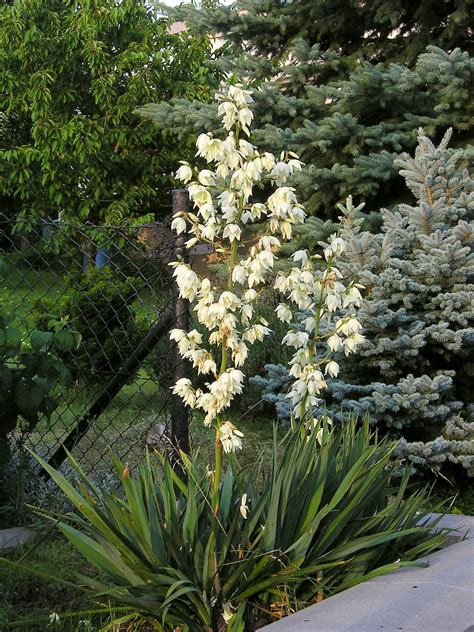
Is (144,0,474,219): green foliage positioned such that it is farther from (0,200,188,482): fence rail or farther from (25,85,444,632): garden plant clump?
(25,85,444,632): garden plant clump

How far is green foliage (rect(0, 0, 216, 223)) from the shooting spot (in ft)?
45.4

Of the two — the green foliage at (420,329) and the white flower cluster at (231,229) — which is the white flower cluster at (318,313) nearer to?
the white flower cluster at (231,229)

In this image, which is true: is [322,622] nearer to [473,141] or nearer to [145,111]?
[473,141]

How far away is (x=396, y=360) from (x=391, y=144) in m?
3.54

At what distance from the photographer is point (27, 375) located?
3795 mm

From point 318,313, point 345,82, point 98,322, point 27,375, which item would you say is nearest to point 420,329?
point 318,313

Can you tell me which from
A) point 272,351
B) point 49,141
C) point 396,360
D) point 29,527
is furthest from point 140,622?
point 49,141

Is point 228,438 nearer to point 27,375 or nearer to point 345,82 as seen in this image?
point 27,375

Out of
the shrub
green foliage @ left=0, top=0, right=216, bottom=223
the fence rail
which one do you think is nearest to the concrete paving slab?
the fence rail

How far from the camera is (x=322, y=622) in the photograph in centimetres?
236

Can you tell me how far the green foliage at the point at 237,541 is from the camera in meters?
2.70

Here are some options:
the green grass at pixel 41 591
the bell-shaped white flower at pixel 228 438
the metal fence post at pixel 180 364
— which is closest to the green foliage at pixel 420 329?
the metal fence post at pixel 180 364

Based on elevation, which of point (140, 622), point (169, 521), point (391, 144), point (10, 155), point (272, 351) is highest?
point (391, 144)

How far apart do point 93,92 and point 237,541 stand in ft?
40.4
